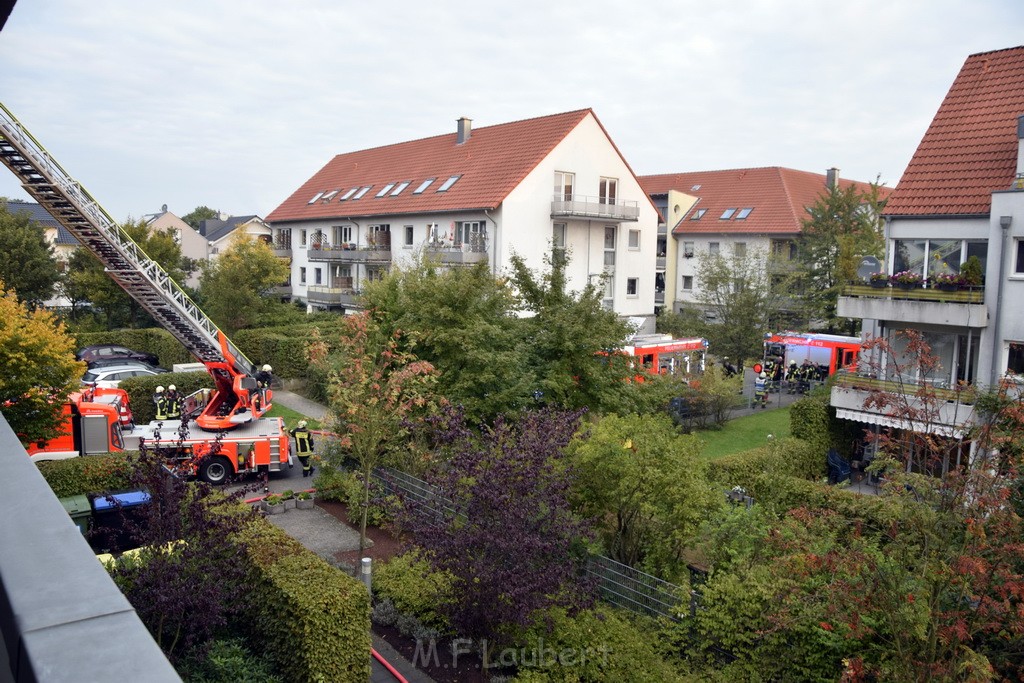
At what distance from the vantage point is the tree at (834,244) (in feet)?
121

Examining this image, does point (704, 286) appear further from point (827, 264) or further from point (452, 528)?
point (452, 528)

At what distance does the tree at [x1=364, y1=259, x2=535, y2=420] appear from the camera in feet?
67.7

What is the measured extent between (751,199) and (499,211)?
77.2 feet

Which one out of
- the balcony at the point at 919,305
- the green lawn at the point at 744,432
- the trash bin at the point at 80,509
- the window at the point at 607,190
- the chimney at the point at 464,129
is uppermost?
the chimney at the point at 464,129

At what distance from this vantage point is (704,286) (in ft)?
129

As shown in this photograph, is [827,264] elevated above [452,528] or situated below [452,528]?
above

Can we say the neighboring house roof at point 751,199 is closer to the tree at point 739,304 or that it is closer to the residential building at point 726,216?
the residential building at point 726,216

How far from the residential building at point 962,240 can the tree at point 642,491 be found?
10.1 meters

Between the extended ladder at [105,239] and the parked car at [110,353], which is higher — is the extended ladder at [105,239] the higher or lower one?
the higher one

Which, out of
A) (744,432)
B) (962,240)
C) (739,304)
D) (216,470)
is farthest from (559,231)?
(216,470)

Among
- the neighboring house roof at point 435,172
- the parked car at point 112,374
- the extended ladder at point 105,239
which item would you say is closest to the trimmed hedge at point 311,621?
the extended ladder at point 105,239

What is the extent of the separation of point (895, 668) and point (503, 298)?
1447 cm

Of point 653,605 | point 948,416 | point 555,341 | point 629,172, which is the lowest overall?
point 653,605

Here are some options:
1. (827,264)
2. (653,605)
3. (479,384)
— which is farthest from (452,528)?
(827,264)
